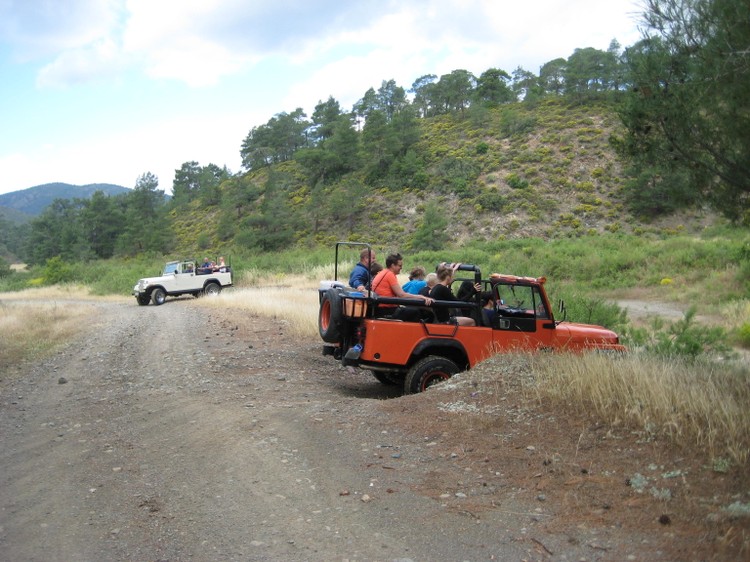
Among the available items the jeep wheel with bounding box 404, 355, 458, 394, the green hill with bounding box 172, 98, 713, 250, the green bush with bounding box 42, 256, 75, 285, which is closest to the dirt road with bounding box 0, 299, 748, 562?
the jeep wheel with bounding box 404, 355, 458, 394

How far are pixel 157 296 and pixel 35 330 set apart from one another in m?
9.85

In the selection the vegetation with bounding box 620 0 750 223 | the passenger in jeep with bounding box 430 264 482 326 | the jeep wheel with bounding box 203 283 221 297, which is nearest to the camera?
the vegetation with bounding box 620 0 750 223

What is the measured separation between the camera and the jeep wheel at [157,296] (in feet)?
83.9

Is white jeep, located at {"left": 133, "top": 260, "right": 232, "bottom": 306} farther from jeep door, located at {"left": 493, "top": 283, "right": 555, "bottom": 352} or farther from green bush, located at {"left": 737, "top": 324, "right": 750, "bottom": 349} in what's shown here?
jeep door, located at {"left": 493, "top": 283, "right": 555, "bottom": 352}

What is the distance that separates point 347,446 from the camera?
227 inches

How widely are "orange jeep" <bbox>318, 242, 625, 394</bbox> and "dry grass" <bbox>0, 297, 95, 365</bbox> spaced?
7.36 metres

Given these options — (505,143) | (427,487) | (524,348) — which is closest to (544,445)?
(427,487)

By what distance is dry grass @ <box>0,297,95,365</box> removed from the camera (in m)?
12.6

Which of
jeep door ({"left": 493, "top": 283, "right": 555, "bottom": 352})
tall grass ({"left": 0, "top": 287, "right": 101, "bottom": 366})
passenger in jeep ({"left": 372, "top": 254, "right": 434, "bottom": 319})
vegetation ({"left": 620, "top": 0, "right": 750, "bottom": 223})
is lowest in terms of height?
tall grass ({"left": 0, "top": 287, "right": 101, "bottom": 366})

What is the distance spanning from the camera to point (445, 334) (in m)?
8.07

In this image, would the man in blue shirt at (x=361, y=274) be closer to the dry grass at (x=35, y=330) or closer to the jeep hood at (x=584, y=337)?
the jeep hood at (x=584, y=337)

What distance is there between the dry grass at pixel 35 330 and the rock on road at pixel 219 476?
3.68m

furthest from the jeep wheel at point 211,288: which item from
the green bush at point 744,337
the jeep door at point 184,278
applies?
the green bush at point 744,337

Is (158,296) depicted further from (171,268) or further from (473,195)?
(473,195)
